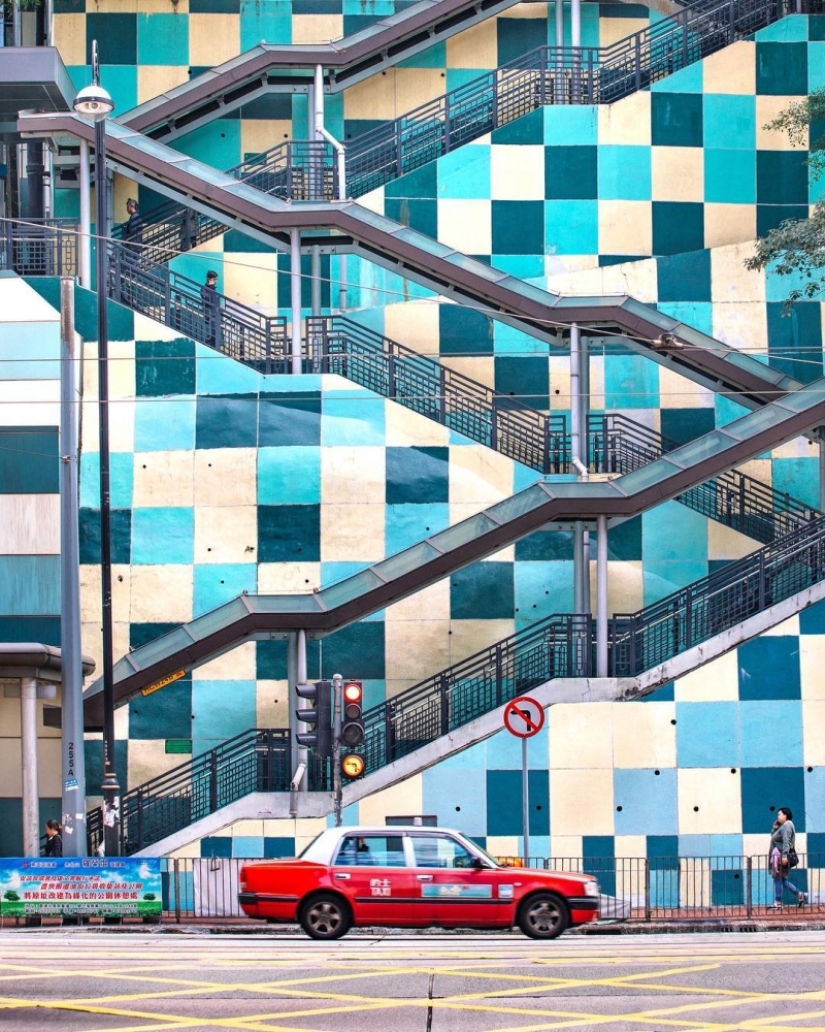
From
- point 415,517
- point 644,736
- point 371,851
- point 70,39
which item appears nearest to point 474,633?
point 415,517

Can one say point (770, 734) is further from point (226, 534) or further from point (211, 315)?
point (211, 315)

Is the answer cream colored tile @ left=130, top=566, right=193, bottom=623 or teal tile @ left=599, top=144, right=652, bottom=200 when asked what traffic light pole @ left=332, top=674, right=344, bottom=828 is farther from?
teal tile @ left=599, top=144, right=652, bottom=200

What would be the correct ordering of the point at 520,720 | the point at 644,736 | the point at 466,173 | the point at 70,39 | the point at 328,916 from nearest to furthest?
1. the point at 328,916
2. the point at 520,720
3. the point at 644,736
4. the point at 466,173
5. the point at 70,39

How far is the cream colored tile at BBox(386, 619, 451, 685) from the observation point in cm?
3353

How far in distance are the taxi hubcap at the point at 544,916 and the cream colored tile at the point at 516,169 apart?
60.9ft

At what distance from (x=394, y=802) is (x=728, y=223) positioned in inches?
585

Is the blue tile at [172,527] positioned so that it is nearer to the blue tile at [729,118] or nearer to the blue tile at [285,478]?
the blue tile at [285,478]

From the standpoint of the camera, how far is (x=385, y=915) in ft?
72.9

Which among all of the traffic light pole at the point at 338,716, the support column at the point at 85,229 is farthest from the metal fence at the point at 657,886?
the support column at the point at 85,229

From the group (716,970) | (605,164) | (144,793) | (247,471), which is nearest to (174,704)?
(144,793)

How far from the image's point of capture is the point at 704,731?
98.7 ft

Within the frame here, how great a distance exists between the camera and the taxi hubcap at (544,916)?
22.5m

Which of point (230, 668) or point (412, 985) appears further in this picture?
point (230, 668)

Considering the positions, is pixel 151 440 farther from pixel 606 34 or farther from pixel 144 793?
pixel 606 34
